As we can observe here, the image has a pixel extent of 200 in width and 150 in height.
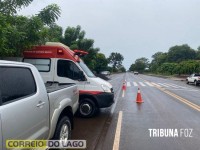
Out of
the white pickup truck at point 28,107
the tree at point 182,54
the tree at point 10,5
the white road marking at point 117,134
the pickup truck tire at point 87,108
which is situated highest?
the tree at point 182,54

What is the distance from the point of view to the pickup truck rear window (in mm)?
3680

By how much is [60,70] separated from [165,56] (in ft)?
459

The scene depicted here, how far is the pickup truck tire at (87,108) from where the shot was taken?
1009 centimetres

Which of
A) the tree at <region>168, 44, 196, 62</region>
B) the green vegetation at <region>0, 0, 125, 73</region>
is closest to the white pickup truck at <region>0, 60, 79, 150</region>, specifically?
the green vegetation at <region>0, 0, 125, 73</region>

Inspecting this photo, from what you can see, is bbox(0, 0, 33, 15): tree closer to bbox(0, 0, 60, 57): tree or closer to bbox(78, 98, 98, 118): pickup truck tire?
bbox(0, 0, 60, 57): tree

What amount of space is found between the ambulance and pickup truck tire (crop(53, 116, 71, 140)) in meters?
4.06

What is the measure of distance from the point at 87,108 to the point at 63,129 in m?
4.44

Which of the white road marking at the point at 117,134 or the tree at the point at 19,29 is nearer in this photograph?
Result: the white road marking at the point at 117,134

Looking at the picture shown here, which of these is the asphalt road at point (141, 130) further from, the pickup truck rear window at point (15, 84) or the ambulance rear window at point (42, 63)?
the pickup truck rear window at point (15, 84)

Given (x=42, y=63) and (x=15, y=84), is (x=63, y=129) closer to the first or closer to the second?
(x=15, y=84)

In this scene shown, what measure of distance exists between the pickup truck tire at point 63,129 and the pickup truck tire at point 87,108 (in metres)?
4.08

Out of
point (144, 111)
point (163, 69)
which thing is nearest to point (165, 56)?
point (163, 69)

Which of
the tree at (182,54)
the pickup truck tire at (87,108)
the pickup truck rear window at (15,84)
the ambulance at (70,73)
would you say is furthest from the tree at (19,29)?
the tree at (182,54)

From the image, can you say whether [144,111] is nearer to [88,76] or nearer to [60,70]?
[88,76]
